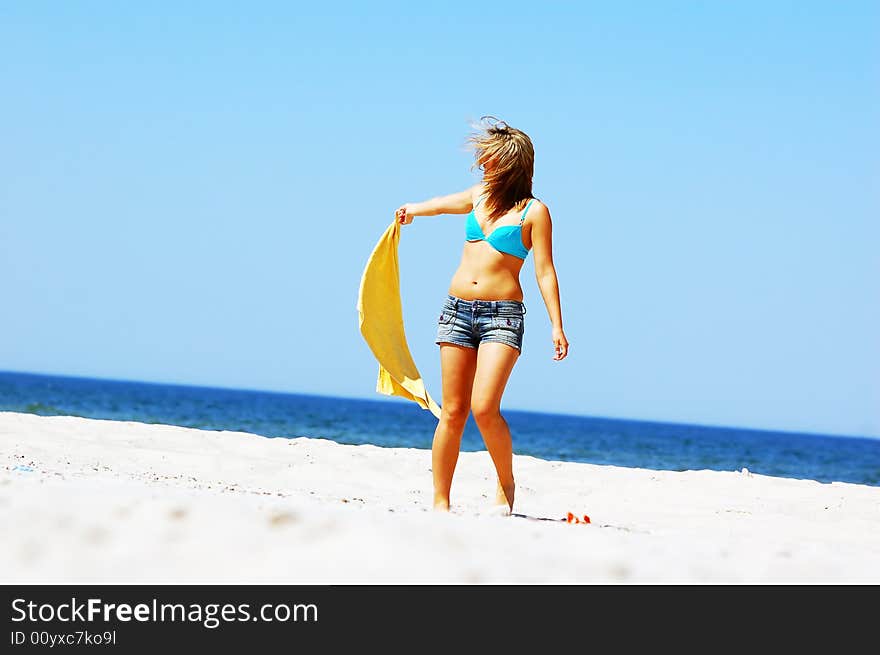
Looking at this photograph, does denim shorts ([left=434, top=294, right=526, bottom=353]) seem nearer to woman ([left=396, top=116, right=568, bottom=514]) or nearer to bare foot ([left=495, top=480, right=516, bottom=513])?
woman ([left=396, top=116, right=568, bottom=514])

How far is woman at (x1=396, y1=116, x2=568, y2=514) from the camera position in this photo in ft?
15.3

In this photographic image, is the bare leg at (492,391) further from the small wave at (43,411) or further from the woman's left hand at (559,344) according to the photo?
the small wave at (43,411)

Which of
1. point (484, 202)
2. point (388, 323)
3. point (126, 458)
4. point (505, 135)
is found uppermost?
point (505, 135)

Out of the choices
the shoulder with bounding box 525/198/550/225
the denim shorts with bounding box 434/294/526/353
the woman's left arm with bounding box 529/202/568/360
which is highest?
the shoulder with bounding box 525/198/550/225

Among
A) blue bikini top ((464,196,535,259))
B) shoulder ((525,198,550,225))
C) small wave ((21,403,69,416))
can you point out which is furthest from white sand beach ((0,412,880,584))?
small wave ((21,403,69,416))

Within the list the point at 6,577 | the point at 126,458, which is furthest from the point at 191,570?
the point at 126,458

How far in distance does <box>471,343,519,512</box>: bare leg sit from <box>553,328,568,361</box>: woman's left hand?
0.64 feet

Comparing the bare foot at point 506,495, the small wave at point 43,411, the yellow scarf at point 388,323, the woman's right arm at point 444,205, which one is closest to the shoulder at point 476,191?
the woman's right arm at point 444,205

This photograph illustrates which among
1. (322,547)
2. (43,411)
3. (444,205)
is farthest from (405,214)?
(43,411)

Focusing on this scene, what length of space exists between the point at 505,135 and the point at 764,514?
3.37 m

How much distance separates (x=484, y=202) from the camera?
4895 millimetres
